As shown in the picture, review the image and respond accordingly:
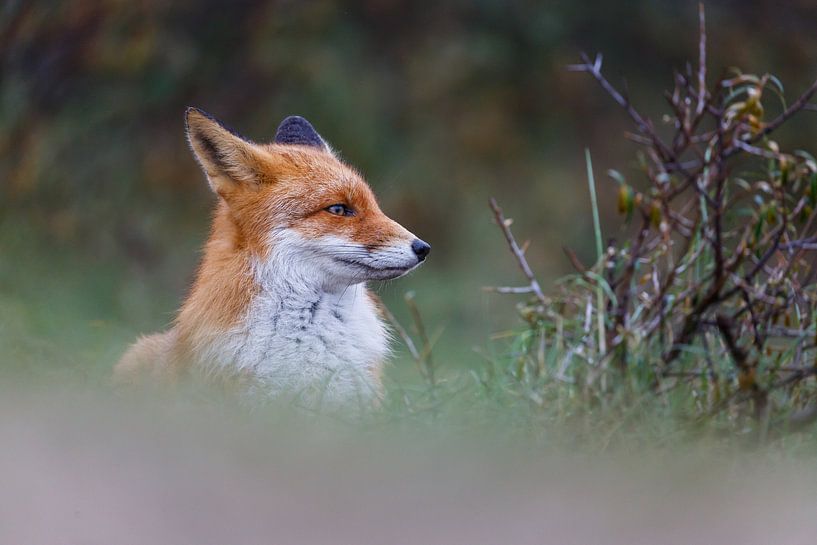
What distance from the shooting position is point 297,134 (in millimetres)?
3311

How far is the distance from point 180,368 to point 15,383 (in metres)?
0.43

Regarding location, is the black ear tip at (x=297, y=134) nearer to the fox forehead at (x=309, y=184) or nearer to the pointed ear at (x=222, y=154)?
the fox forehead at (x=309, y=184)

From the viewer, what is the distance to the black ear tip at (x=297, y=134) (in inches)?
130

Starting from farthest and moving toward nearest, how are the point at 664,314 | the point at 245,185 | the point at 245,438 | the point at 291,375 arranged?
the point at 245,185 → the point at 291,375 → the point at 664,314 → the point at 245,438

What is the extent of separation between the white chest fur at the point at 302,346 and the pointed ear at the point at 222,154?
34 cm

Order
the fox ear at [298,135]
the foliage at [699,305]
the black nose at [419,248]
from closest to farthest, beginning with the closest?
the foliage at [699,305] → the black nose at [419,248] → the fox ear at [298,135]

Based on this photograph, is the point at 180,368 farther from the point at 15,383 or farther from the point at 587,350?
the point at 587,350

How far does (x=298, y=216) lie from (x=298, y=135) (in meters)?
0.55

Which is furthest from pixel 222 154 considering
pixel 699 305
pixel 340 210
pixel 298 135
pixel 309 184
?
pixel 699 305

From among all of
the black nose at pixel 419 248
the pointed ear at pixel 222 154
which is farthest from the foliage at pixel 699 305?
the pointed ear at pixel 222 154

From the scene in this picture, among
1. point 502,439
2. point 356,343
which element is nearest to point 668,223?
point 502,439

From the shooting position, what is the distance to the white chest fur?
269cm

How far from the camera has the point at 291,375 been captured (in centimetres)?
270

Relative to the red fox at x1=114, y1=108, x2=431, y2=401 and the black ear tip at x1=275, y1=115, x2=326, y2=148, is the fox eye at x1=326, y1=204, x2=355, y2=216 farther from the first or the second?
the black ear tip at x1=275, y1=115, x2=326, y2=148
